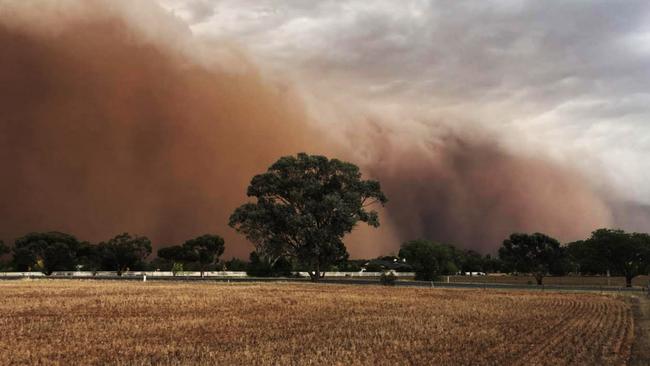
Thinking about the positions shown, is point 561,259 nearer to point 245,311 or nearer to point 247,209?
point 247,209

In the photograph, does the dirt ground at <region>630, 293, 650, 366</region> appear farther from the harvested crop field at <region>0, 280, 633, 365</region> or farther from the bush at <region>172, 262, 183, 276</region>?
the bush at <region>172, 262, 183, 276</region>

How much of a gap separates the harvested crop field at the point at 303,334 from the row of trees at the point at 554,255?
72766 millimetres

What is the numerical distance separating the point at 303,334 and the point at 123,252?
A: 470 feet

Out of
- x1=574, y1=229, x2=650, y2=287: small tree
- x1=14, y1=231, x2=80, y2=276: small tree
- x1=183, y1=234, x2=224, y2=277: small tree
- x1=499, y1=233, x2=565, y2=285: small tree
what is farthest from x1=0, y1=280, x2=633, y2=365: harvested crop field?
x1=183, y1=234, x2=224, y2=277: small tree

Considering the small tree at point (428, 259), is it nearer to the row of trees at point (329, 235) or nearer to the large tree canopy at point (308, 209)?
the row of trees at point (329, 235)

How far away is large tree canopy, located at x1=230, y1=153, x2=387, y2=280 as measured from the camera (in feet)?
290

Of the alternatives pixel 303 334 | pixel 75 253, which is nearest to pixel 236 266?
pixel 75 253

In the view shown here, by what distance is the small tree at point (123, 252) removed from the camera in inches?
6019

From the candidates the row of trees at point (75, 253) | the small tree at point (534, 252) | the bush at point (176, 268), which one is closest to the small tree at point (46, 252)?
the row of trees at point (75, 253)

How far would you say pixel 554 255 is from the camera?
13412 cm

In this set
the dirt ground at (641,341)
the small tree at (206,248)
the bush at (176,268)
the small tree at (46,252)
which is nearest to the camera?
the dirt ground at (641,341)

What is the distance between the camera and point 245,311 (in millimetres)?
32125

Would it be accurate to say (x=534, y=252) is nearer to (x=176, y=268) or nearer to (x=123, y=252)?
(x=176, y=268)

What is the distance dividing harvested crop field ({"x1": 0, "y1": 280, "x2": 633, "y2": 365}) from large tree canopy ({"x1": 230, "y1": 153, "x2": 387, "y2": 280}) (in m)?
52.3
